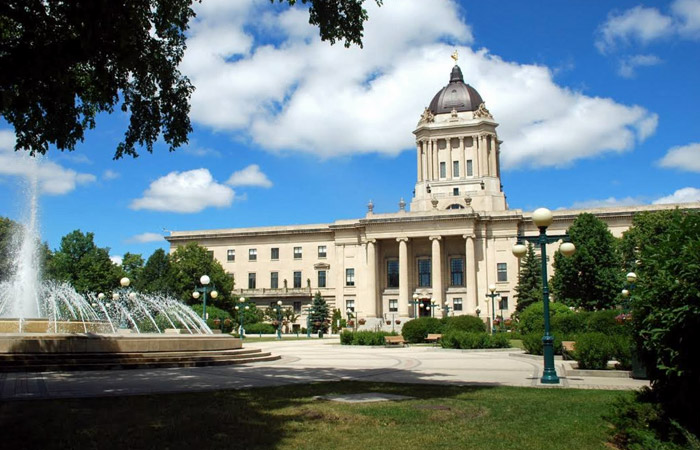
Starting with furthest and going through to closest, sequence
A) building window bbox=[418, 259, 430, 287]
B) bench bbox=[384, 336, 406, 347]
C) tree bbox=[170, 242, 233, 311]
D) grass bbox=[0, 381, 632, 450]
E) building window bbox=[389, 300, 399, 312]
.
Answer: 1. building window bbox=[389, 300, 399, 312]
2. building window bbox=[418, 259, 430, 287]
3. tree bbox=[170, 242, 233, 311]
4. bench bbox=[384, 336, 406, 347]
5. grass bbox=[0, 381, 632, 450]

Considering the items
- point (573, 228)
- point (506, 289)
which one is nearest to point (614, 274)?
point (573, 228)

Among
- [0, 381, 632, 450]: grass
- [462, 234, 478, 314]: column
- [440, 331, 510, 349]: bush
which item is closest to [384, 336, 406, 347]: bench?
[440, 331, 510, 349]: bush

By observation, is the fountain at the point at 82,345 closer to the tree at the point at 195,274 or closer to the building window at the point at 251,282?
the tree at the point at 195,274

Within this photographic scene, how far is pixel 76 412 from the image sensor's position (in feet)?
30.5

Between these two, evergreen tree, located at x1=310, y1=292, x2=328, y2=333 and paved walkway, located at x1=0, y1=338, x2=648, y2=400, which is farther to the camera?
evergreen tree, located at x1=310, y1=292, x2=328, y2=333

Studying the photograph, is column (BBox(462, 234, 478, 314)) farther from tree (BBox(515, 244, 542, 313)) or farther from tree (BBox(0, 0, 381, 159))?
tree (BBox(0, 0, 381, 159))

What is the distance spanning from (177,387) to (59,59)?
7.02 meters

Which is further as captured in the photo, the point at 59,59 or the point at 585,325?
the point at 585,325

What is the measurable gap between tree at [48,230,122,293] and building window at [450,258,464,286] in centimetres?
3803

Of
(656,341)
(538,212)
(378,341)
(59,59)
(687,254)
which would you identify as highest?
(59,59)

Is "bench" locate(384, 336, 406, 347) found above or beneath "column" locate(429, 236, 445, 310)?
beneath

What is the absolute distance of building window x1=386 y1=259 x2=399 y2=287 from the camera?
72.4 metres

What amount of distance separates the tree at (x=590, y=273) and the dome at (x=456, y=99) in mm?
30892

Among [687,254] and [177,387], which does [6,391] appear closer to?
[177,387]
